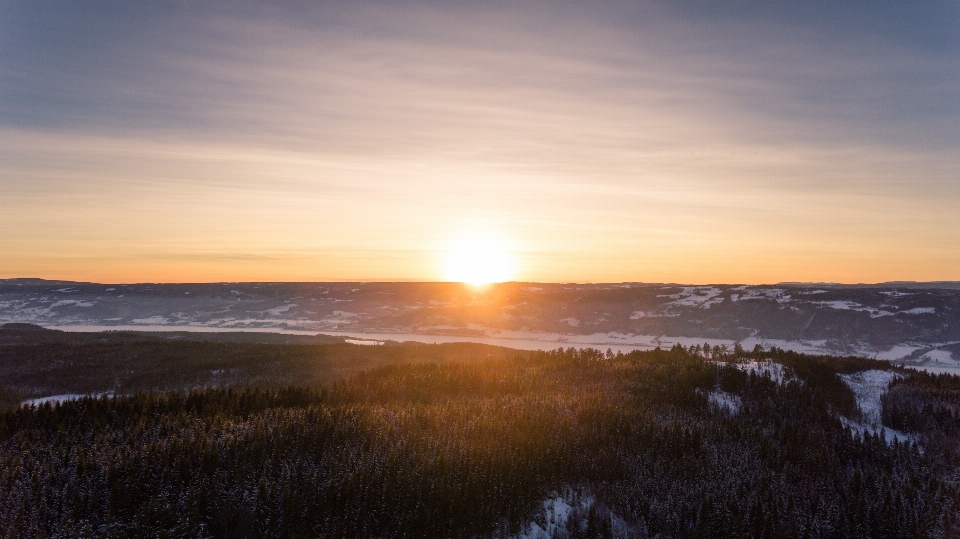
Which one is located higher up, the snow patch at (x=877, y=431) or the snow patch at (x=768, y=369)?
the snow patch at (x=768, y=369)

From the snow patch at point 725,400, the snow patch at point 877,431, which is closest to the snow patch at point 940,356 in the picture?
the snow patch at point 877,431

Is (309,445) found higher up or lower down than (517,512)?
higher up

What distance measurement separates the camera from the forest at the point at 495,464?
351 inches

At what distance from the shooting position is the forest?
8922 mm

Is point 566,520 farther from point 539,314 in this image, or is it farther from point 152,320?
point 152,320

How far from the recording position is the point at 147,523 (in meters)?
8.09

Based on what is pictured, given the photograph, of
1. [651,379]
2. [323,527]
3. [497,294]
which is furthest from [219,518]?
[497,294]

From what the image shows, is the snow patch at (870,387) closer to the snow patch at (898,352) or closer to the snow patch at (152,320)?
the snow patch at (898,352)

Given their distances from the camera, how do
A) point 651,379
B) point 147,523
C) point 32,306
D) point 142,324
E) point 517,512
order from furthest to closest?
point 32,306
point 142,324
point 651,379
point 517,512
point 147,523

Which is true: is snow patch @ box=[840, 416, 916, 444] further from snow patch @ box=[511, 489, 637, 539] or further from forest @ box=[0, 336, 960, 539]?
snow patch @ box=[511, 489, 637, 539]

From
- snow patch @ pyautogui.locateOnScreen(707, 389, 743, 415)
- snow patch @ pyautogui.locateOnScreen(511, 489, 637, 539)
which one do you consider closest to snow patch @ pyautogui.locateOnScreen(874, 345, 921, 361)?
snow patch @ pyautogui.locateOnScreen(707, 389, 743, 415)

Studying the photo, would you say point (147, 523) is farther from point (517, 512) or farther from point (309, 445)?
point (517, 512)

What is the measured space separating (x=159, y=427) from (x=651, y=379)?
44.6 feet

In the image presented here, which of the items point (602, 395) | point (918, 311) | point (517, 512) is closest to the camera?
point (517, 512)
